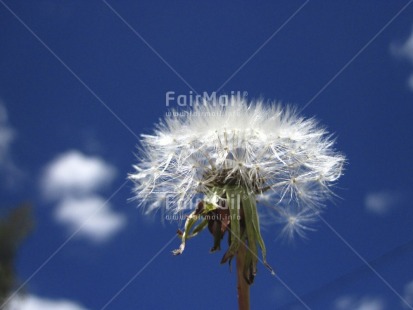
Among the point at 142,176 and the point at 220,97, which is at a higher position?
the point at 220,97

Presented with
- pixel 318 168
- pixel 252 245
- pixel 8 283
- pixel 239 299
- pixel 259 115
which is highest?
pixel 259 115

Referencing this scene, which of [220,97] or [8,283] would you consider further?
[220,97]

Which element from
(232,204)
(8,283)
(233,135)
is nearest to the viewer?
(8,283)

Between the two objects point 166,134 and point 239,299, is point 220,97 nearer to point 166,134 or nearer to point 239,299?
point 166,134

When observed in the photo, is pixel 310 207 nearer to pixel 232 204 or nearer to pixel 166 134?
pixel 232 204

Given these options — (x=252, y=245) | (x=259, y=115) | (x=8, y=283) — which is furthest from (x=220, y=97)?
(x=8, y=283)

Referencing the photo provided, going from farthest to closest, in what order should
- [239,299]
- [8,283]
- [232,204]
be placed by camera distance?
1. [232,204]
2. [239,299]
3. [8,283]
